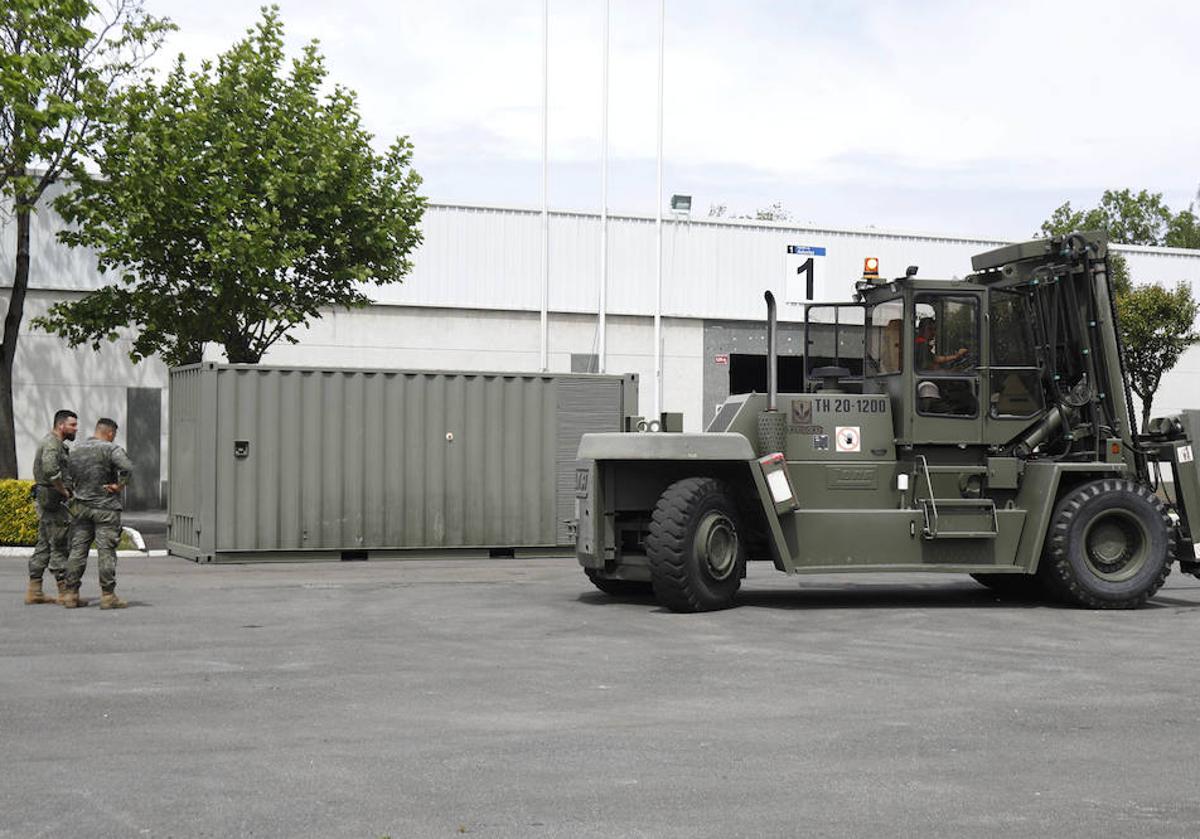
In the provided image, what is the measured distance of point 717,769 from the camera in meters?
7.65

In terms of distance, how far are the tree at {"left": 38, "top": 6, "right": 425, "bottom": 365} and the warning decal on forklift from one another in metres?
12.7

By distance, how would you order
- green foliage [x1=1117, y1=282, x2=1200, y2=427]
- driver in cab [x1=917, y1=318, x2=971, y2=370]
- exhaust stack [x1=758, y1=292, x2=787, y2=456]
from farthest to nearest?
green foliage [x1=1117, y1=282, x2=1200, y2=427] < driver in cab [x1=917, y1=318, x2=971, y2=370] < exhaust stack [x1=758, y1=292, x2=787, y2=456]

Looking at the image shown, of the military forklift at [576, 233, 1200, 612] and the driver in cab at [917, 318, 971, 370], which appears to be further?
the driver in cab at [917, 318, 971, 370]

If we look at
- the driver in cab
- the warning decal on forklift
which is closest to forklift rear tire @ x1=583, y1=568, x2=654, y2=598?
the warning decal on forklift

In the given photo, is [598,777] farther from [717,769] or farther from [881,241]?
[881,241]

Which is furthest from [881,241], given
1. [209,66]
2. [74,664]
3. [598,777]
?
[598,777]

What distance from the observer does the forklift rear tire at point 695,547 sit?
14.2 meters

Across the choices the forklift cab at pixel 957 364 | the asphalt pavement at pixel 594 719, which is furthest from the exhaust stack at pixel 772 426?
the asphalt pavement at pixel 594 719

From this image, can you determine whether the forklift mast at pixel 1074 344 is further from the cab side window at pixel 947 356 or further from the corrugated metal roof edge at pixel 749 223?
the corrugated metal roof edge at pixel 749 223

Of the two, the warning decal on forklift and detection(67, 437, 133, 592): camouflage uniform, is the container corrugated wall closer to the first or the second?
detection(67, 437, 133, 592): camouflage uniform

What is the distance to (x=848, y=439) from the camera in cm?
1519

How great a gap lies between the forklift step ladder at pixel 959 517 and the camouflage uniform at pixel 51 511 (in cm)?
842

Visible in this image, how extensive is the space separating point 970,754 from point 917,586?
9.89m

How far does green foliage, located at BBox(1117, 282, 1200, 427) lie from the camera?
38.5 metres
